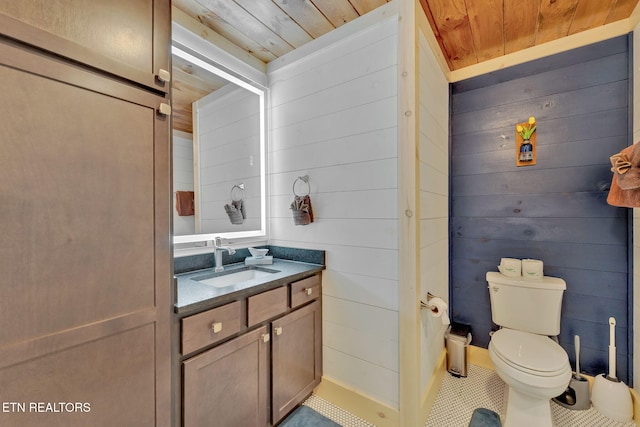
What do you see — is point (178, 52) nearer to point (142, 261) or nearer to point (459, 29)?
point (142, 261)

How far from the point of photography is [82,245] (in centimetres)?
79

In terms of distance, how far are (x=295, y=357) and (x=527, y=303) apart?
1.57 metres

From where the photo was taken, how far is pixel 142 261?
36.1 inches

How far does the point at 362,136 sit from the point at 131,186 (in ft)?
3.95

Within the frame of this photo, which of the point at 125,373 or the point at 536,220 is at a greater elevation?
the point at 536,220

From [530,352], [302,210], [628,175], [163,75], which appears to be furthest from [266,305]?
[628,175]

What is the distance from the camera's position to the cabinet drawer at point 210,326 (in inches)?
42.1

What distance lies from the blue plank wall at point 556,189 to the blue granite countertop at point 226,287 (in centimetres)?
135

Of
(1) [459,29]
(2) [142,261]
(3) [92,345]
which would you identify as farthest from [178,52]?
(1) [459,29]

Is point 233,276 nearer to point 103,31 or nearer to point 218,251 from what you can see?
point 218,251

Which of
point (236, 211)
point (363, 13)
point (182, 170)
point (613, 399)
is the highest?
point (363, 13)

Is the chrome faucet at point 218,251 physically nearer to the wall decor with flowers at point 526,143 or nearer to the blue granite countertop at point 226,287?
the blue granite countertop at point 226,287

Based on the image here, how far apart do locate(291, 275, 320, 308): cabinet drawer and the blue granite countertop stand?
0.12ft

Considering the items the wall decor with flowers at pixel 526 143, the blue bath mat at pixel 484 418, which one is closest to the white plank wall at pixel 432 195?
the blue bath mat at pixel 484 418
